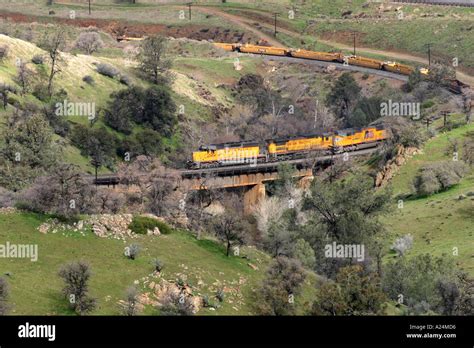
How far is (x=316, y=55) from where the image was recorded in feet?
569

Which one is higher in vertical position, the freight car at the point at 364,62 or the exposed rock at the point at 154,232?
the exposed rock at the point at 154,232

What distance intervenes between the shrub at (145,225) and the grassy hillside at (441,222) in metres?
21.4

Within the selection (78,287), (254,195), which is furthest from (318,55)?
(78,287)

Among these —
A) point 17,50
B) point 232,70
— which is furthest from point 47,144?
point 232,70

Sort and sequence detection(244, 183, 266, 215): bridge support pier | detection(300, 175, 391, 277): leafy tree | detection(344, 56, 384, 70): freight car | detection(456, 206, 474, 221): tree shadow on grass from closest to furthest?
detection(300, 175, 391, 277): leafy tree, detection(456, 206, 474, 221): tree shadow on grass, detection(244, 183, 266, 215): bridge support pier, detection(344, 56, 384, 70): freight car

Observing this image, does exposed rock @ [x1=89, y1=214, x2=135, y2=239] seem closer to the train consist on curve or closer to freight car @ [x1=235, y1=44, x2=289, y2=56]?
the train consist on curve

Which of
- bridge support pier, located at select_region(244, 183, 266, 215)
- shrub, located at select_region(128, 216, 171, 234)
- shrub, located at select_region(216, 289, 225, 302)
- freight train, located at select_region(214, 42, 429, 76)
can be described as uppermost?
shrub, located at select_region(128, 216, 171, 234)

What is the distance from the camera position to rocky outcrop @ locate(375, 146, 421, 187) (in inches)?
3986

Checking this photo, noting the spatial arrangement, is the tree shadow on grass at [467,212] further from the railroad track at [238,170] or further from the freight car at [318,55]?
the freight car at [318,55]

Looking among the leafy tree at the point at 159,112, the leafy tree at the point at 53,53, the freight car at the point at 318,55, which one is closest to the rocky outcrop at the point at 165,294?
the leafy tree at the point at 53,53

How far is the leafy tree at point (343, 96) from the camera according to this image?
14712 cm

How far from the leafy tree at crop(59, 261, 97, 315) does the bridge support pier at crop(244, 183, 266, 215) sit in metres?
56.1

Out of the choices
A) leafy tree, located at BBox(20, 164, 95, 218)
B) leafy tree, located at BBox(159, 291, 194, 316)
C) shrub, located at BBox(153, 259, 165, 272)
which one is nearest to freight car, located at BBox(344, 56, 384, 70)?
leafy tree, located at BBox(20, 164, 95, 218)

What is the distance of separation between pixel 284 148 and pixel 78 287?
6783cm
